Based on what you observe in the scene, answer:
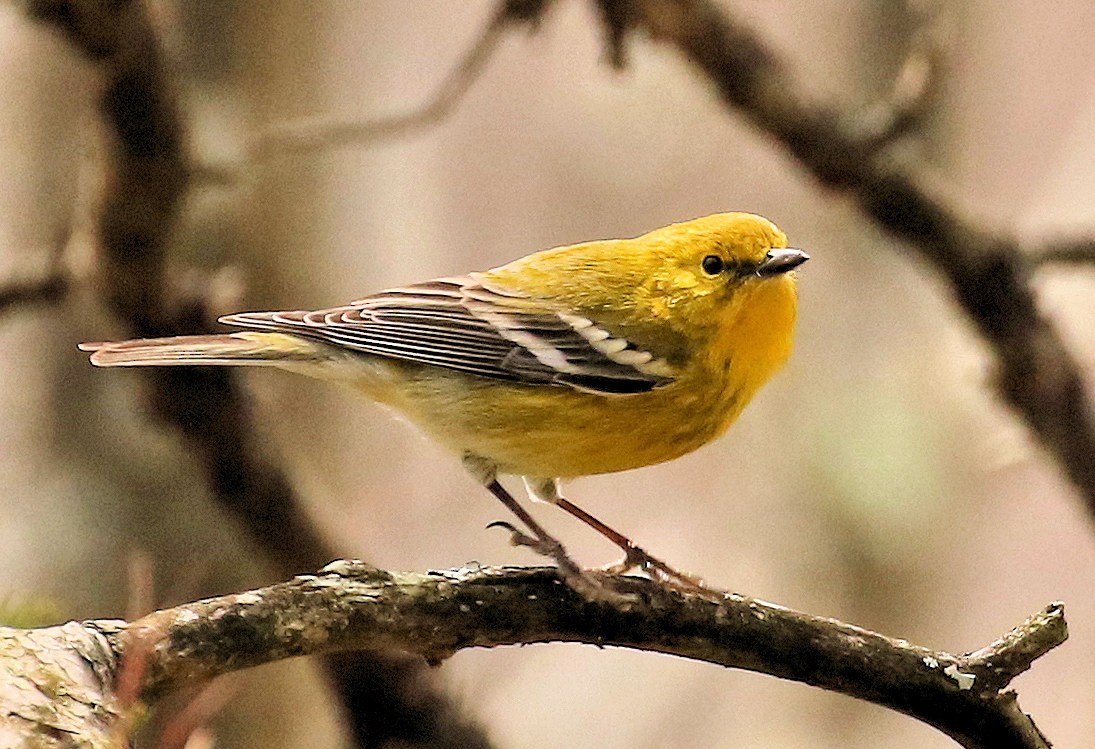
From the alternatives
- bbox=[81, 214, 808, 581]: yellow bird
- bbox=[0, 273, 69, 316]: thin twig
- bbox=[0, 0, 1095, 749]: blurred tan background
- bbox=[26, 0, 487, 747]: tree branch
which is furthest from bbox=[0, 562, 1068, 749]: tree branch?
bbox=[0, 273, 69, 316]: thin twig

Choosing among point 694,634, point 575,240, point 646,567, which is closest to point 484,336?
point 646,567

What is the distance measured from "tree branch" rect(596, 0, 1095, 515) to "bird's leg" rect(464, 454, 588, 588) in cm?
121

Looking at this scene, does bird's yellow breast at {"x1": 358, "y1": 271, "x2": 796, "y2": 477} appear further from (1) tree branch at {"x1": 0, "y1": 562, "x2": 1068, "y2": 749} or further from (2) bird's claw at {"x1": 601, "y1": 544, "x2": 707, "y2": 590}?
(1) tree branch at {"x1": 0, "y1": 562, "x2": 1068, "y2": 749}

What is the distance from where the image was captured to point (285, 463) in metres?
2.96

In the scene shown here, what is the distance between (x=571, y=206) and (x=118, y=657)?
5088 mm

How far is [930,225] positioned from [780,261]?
2.86ft

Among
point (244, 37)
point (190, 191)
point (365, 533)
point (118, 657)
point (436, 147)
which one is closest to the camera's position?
point (118, 657)

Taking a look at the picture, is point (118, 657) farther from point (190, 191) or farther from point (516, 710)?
point (516, 710)

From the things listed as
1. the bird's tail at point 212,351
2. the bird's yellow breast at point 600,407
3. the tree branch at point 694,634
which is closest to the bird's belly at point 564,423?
the bird's yellow breast at point 600,407

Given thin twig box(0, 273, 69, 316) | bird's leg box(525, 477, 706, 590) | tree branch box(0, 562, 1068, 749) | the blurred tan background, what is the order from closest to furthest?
1. tree branch box(0, 562, 1068, 749)
2. bird's leg box(525, 477, 706, 590)
3. thin twig box(0, 273, 69, 316)
4. the blurred tan background

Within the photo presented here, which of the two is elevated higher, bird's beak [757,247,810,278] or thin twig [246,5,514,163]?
thin twig [246,5,514,163]

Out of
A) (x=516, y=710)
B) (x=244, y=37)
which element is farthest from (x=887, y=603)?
(x=244, y=37)

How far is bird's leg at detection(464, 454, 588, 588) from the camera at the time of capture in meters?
1.83

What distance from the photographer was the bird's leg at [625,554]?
2166 millimetres
